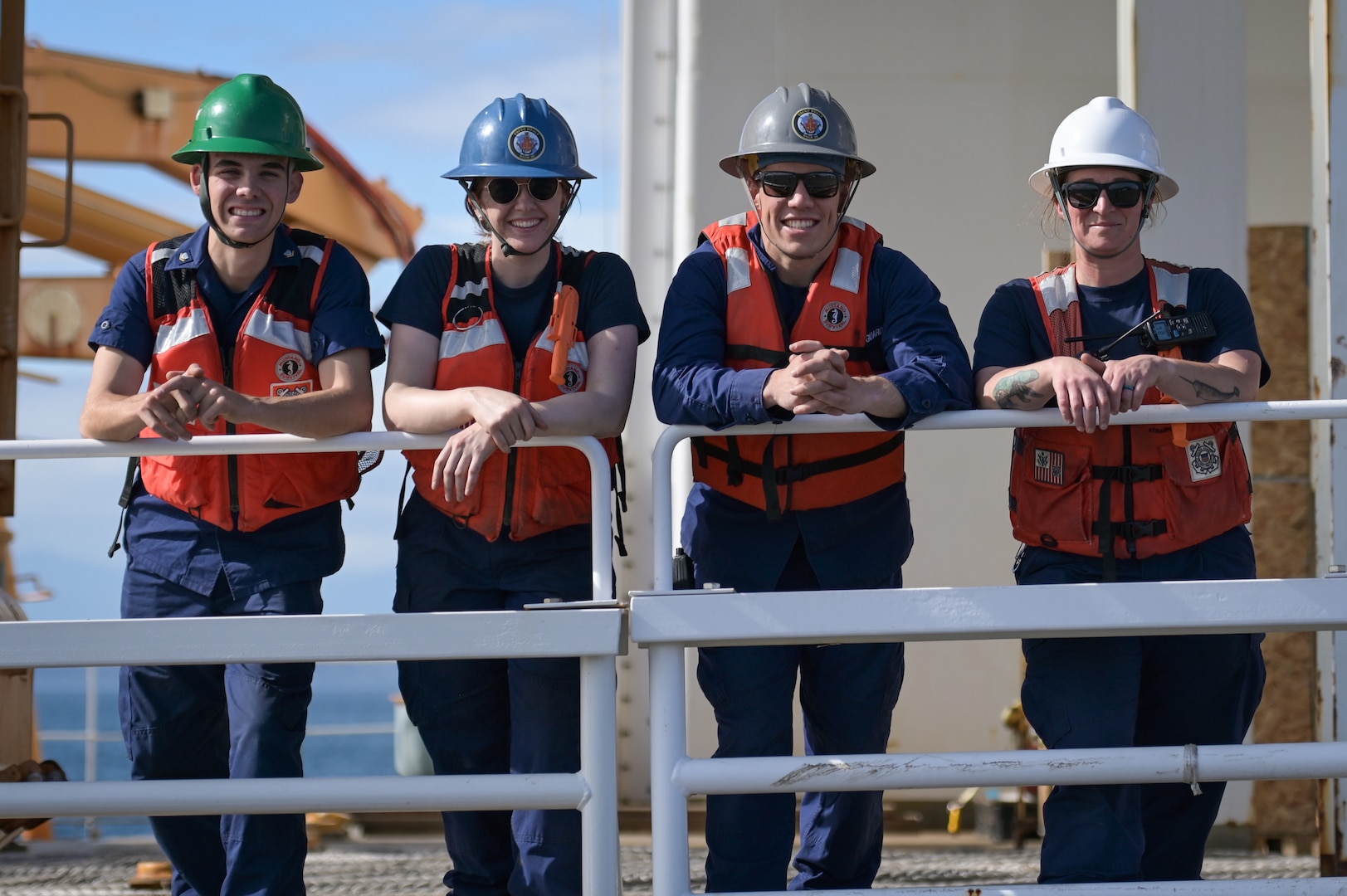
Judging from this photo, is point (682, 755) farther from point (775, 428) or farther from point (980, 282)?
point (980, 282)

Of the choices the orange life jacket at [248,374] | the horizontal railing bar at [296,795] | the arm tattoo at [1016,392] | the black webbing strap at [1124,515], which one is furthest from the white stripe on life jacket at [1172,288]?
the orange life jacket at [248,374]

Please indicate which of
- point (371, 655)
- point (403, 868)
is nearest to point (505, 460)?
point (371, 655)

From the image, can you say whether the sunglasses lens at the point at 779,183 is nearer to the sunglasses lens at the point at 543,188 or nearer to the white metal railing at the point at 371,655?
the sunglasses lens at the point at 543,188

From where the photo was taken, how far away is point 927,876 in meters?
5.42

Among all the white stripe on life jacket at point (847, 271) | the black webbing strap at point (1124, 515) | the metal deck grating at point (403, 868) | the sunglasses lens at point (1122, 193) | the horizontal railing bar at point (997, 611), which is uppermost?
the sunglasses lens at point (1122, 193)

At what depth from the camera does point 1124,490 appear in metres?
3.54

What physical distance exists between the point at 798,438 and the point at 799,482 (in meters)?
0.12

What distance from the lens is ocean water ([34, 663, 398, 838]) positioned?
202ft

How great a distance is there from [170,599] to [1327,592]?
288 centimetres

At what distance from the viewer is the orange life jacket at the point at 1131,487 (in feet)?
11.6

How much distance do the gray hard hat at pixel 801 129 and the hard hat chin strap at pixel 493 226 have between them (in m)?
0.48

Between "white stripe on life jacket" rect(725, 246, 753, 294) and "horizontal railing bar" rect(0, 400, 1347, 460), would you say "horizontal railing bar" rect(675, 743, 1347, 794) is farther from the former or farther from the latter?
"white stripe on life jacket" rect(725, 246, 753, 294)

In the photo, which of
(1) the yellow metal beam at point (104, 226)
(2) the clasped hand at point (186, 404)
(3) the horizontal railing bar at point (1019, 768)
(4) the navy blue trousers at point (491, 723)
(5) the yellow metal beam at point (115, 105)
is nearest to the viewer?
(3) the horizontal railing bar at point (1019, 768)

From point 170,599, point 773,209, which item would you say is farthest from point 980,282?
point 170,599
